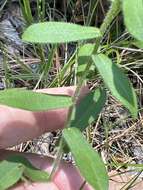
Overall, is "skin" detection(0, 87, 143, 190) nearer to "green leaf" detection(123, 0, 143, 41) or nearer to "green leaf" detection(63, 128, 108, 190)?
"green leaf" detection(63, 128, 108, 190)

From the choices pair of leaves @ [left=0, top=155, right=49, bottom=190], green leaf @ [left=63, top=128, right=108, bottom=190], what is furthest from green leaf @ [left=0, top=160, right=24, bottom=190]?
green leaf @ [left=63, top=128, right=108, bottom=190]

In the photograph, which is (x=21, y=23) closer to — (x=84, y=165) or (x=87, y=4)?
(x=87, y=4)

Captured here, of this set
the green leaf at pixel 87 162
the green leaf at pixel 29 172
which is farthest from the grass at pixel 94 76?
the green leaf at pixel 87 162

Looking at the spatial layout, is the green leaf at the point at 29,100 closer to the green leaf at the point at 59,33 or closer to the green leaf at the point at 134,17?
the green leaf at the point at 59,33

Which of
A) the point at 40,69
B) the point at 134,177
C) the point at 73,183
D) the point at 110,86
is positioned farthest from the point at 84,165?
the point at 40,69

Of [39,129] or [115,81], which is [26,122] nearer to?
[39,129]
